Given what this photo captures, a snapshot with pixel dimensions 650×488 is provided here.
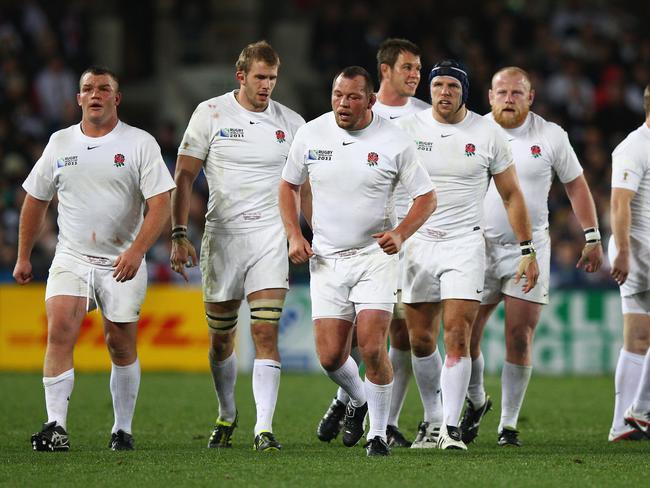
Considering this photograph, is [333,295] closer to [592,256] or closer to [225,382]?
[225,382]

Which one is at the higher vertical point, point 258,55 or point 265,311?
point 258,55

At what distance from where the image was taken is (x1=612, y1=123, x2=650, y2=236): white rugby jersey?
10.3 m

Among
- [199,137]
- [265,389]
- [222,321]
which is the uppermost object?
[199,137]

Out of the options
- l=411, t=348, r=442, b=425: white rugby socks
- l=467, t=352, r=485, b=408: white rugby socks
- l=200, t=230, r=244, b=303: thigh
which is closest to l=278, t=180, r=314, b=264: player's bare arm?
l=200, t=230, r=244, b=303: thigh

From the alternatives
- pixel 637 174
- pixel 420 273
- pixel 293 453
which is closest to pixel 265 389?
pixel 293 453

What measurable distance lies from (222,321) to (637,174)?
3400 millimetres

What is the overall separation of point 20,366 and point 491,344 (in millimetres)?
6165

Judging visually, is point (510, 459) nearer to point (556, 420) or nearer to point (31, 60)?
point (556, 420)

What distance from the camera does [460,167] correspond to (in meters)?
9.57

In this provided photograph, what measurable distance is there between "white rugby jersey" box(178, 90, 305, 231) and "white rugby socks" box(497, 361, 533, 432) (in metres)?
2.15

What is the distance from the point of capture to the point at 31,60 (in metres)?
21.4

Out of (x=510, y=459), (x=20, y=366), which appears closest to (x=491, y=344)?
(x=20, y=366)

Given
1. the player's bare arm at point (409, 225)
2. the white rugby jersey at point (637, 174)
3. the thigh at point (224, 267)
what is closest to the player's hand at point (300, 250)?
the player's bare arm at point (409, 225)

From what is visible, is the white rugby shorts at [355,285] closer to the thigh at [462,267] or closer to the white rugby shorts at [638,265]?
the thigh at [462,267]
